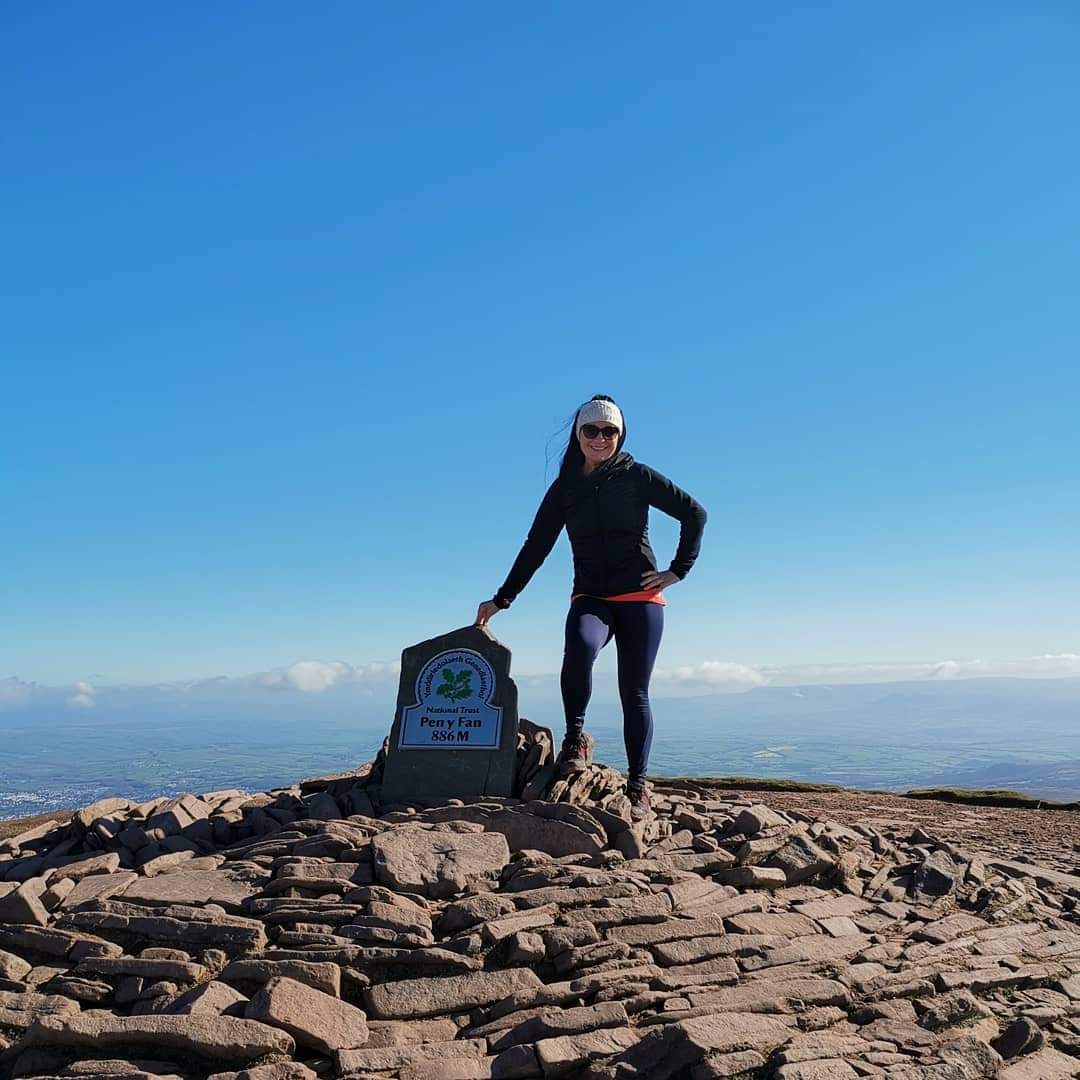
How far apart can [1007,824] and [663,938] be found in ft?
24.2

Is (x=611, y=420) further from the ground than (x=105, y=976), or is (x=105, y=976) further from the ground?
(x=611, y=420)

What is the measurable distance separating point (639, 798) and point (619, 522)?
6.85 ft

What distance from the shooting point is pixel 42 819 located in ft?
37.2

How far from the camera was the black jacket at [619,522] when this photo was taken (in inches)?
269

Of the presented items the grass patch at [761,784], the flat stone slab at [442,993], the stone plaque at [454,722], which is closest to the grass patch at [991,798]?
the grass patch at [761,784]

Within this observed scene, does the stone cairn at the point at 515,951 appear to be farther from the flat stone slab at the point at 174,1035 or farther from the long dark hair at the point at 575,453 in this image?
the long dark hair at the point at 575,453

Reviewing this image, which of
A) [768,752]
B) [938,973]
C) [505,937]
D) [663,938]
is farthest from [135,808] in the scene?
[768,752]

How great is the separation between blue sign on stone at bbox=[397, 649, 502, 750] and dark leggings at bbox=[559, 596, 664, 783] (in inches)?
24.2

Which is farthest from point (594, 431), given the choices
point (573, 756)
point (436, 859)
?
point (436, 859)

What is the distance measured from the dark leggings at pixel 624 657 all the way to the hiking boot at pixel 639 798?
0.18 feet

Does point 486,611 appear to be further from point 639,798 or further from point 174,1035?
point 174,1035

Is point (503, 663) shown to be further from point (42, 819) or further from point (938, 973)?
point (42, 819)

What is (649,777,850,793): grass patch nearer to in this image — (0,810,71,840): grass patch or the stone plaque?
the stone plaque

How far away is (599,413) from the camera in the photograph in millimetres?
6922
